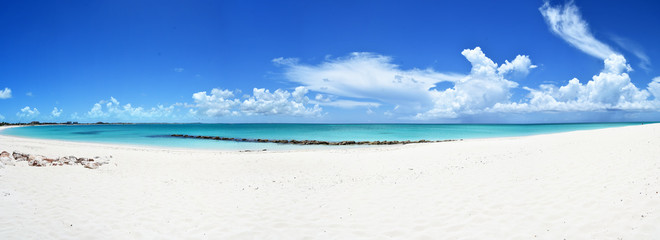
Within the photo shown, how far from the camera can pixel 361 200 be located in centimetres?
894

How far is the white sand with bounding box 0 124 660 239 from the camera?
634cm

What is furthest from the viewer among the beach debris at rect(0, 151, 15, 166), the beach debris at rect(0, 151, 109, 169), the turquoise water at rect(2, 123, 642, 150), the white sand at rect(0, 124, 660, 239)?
the turquoise water at rect(2, 123, 642, 150)

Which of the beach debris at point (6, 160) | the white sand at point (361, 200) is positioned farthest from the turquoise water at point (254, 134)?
the white sand at point (361, 200)

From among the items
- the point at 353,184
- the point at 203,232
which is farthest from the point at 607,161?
the point at 203,232

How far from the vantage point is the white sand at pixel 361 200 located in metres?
6.34

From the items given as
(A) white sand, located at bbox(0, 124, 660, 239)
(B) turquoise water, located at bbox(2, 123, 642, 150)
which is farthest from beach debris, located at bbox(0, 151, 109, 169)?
(B) turquoise water, located at bbox(2, 123, 642, 150)

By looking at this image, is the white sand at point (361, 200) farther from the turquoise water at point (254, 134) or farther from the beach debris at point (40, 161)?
the turquoise water at point (254, 134)

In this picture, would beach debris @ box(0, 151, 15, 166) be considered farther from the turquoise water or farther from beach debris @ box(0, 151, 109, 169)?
the turquoise water

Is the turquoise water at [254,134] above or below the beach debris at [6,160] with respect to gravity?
above

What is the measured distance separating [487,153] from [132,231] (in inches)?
621

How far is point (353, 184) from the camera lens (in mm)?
11047

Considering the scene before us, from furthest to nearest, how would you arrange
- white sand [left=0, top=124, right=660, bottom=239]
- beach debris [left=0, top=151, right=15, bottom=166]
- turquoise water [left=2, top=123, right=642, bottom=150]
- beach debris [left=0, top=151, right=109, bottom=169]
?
turquoise water [left=2, top=123, right=642, bottom=150]
beach debris [left=0, top=151, right=109, bottom=169]
beach debris [left=0, top=151, right=15, bottom=166]
white sand [left=0, top=124, right=660, bottom=239]

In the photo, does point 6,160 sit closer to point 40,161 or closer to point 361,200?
point 40,161

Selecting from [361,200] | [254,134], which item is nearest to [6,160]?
[361,200]
